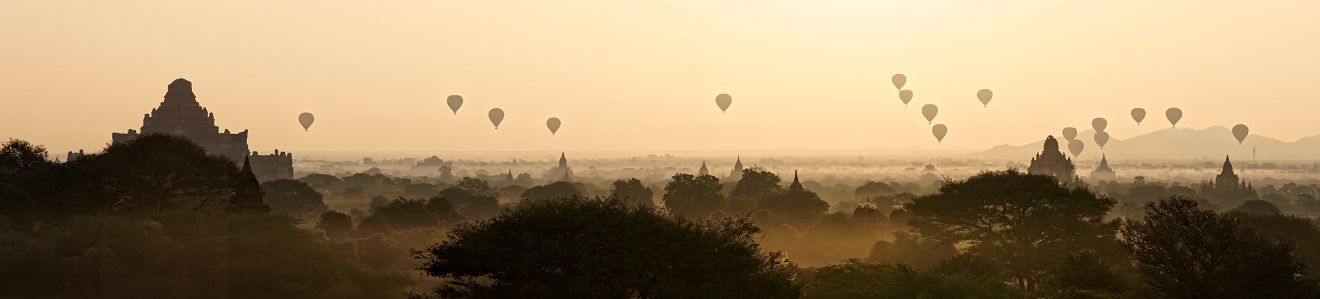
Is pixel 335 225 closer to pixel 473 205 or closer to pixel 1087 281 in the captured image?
pixel 473 205

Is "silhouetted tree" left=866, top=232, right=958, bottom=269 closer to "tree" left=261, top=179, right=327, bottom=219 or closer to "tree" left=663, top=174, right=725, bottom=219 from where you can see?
"tree" left=663, top=174, right=725, bottom=219

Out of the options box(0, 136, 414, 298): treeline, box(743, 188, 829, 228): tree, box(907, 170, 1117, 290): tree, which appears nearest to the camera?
box(0, 136, 414, 298): treeline

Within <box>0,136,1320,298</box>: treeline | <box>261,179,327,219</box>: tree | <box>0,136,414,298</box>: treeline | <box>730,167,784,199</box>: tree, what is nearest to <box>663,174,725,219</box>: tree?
<box>730,167,784,199</box>: tree

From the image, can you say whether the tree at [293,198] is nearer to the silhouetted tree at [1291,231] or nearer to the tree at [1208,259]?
the silhouetted tree at [1291,231]

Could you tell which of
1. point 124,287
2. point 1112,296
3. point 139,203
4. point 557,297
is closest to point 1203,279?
point 1112,296

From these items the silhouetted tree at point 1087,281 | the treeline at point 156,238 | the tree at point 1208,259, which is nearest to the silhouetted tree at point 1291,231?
the silhouetted tree at point 1087,281
